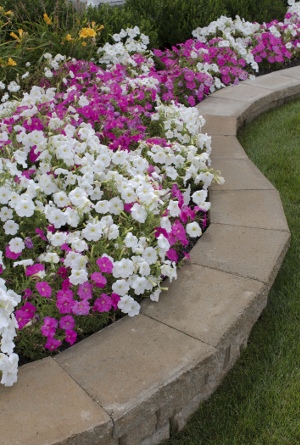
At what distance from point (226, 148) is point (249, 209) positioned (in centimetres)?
97

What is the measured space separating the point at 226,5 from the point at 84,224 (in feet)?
17.7

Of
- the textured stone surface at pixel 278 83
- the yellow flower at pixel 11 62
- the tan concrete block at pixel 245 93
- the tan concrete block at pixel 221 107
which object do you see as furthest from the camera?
the textured stone surface at pixel 278 83

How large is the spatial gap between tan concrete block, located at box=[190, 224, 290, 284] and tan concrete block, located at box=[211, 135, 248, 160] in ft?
3.31

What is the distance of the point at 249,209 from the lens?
318 centimetres

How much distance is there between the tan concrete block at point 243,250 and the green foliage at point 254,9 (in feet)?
15.9

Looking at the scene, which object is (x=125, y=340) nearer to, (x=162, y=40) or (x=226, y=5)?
(x=162, y=40)

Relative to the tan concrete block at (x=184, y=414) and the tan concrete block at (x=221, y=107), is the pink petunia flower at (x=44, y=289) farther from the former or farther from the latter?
the tan concrete block at (x=221, y=107)

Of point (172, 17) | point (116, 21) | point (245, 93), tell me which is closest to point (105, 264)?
point (245, 93)

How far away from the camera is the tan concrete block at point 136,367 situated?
1950mm

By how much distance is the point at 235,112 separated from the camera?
4.71 m

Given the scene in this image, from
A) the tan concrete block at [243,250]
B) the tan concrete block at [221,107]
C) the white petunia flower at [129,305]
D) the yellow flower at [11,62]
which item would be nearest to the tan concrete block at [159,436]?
the white petunia flower at [129,305]

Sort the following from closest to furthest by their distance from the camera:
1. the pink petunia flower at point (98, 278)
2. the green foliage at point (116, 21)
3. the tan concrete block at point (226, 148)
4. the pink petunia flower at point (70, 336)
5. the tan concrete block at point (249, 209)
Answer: the pink petunia flower at point (70, 336) < the pink petunia flower at point (98, 278) < the tan concrete block at point (249, 209) < the tan concrete block at point (226, 148) < the green foliage at point (116, 21)

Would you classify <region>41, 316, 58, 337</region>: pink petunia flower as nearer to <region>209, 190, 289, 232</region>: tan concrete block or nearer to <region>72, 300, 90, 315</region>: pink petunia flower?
<region>72, 300, 90, 315</region>: pink petunia flower

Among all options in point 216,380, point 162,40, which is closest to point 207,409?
point 216,380
